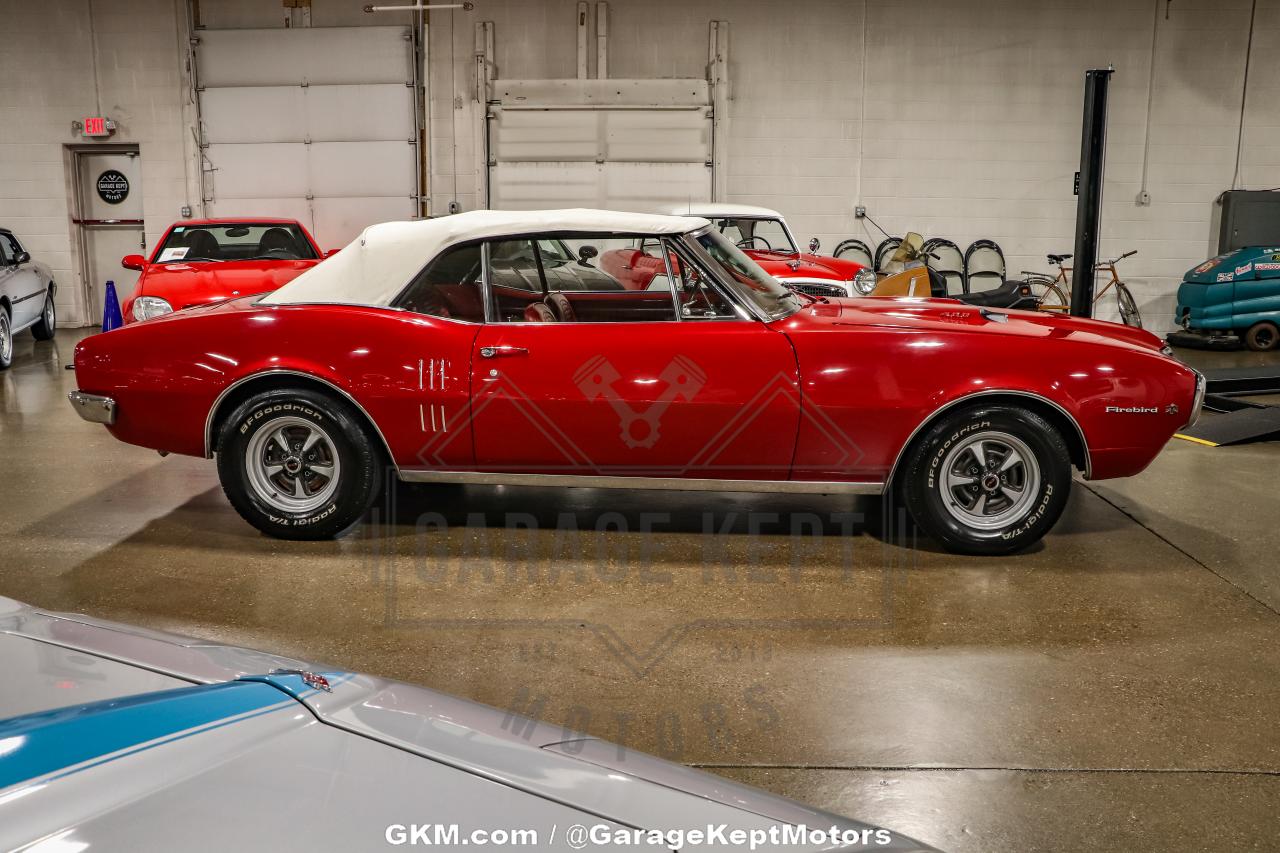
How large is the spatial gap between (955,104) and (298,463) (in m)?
11.7

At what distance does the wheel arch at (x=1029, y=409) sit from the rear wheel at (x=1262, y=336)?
350 inches

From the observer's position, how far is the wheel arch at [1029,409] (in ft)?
13.5

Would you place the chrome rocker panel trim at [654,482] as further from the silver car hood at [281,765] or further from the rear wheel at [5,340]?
the rear wheel at [5,340]

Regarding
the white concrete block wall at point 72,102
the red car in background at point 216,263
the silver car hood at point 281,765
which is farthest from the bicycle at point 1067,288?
the silver car hood at point 281,765

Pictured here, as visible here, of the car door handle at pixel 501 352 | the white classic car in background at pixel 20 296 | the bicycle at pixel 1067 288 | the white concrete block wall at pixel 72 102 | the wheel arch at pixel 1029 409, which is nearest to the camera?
the wheel arch at pixel 1029 409

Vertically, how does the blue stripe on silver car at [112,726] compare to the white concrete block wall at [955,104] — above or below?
below

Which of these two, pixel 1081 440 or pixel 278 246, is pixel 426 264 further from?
pixel 278 246

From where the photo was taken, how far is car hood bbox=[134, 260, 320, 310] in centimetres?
789

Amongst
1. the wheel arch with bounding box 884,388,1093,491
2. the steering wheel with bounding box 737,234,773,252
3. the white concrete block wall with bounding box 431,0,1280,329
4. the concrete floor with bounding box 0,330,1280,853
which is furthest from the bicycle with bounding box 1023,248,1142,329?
the wheel arch with bounding box 884,388,1093,491

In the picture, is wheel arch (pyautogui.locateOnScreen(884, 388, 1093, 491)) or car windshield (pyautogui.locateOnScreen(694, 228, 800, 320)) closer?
wheel arch (pyautogui.locateOnScreen(884, 388, 1093, 491))

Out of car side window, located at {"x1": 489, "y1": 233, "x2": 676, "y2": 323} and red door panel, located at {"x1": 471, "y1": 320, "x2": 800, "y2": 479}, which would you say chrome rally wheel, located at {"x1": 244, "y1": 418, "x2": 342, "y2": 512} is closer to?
red door panel, located at {"x1": 471, "y1": 320, "x2": 800, "y2": 479}

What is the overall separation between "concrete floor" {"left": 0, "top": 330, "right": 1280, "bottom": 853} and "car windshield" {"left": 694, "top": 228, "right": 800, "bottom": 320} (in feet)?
3.38

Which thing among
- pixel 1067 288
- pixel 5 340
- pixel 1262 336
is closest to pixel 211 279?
pixel 5 340

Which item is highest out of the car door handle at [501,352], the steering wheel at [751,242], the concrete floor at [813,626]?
the steering wheel at [751,242]
